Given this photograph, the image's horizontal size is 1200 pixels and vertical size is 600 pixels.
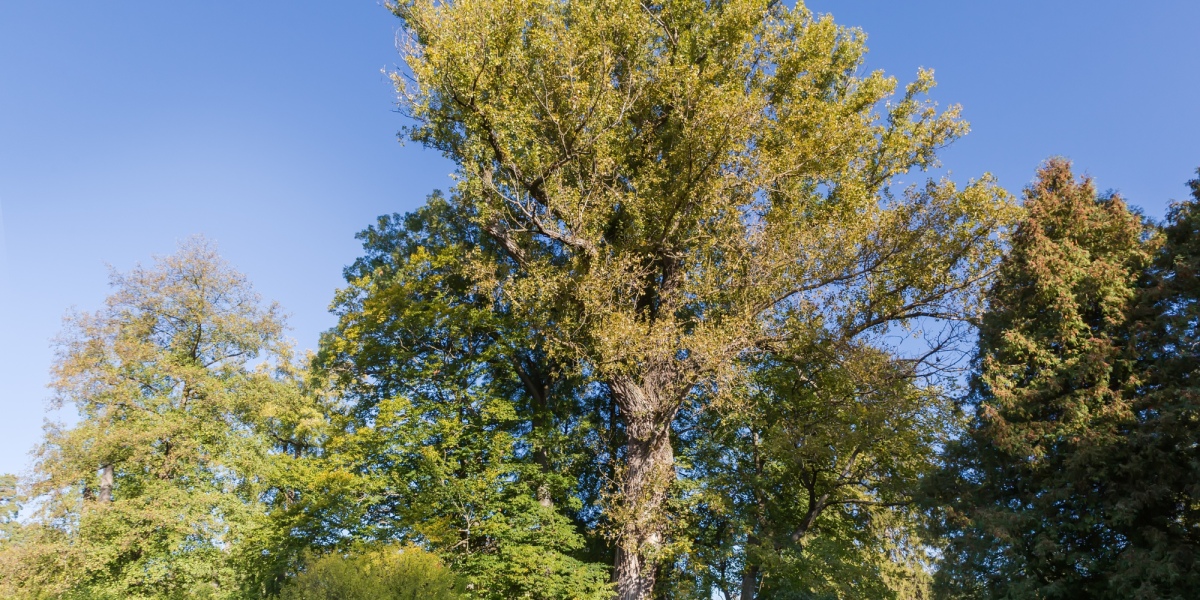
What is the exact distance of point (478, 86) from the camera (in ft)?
40.9

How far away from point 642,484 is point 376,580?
Answer: 200 inches

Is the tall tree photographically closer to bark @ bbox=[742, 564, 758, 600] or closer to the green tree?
bark @ bbox=[742, 564, 758, 600]

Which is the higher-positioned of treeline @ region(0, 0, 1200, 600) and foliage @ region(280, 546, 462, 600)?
treeline @ region(0, 0, 1200, 600)

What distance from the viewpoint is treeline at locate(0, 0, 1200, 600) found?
9.42m

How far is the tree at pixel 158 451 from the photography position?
1705cm

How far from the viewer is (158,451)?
18.7m

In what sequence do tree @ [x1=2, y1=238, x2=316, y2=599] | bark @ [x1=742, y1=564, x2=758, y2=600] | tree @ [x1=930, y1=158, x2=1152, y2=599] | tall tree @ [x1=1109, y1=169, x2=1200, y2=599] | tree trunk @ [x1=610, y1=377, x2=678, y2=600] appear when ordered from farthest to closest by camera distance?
1. tree @ [x1=2, y1=238, x2=316, y2=599]
2. bark @ [x1=742, y1=564, x2=758, y2=600]
3. tree trunk @ [x1=610, y1=377, x2=678, y2=600]
4. tree @ [x1=930, y1=158, x2=1152, y2=599]
5. tall tree @ [x1=1109, y1=169, x2=1200, y2=599]

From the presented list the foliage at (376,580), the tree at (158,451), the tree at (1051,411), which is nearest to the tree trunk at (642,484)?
the foliage at (376,580)

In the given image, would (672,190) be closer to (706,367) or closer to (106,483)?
(706,367)

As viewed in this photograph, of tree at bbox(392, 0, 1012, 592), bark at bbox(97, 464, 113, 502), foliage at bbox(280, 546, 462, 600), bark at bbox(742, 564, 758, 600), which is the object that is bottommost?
foliage at bbox(280, 546, 462, 600)

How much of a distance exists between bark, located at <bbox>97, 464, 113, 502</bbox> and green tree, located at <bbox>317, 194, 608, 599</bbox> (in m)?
7.10

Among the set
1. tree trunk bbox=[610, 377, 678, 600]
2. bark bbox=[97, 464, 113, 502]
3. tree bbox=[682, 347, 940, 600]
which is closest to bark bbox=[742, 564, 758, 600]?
tree bbox=[682, 347, 940, 600]

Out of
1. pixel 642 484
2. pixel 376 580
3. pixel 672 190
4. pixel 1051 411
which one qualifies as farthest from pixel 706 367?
pixel 376 580

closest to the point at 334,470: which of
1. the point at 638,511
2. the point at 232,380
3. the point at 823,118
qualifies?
the point at 638,511
